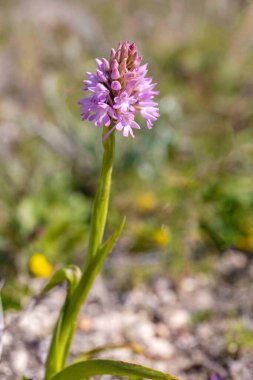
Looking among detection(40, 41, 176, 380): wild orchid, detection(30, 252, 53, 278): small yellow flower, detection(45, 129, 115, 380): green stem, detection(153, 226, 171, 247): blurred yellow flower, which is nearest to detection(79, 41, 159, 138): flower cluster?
detection(40, 41, 176, 380): wild orchid

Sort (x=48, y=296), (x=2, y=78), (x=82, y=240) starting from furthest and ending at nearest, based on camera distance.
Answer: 1. (x=2, y=78)
2. (x=82, y=240)
3. (x=48, y=296)

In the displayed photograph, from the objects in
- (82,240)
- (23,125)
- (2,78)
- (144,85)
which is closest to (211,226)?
(82,240)

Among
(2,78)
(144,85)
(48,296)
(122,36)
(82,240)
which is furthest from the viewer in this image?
(122,36)

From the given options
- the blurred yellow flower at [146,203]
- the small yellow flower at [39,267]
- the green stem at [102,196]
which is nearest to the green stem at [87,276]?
the green stem at [102,196]

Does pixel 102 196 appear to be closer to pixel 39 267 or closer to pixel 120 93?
pixel 120 93

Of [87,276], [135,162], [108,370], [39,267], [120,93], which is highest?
[135,162]

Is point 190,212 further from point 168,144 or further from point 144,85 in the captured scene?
point 144,85

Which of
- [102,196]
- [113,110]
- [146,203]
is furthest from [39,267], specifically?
[113,110]

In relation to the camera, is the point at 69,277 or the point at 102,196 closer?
the point at 102,196
